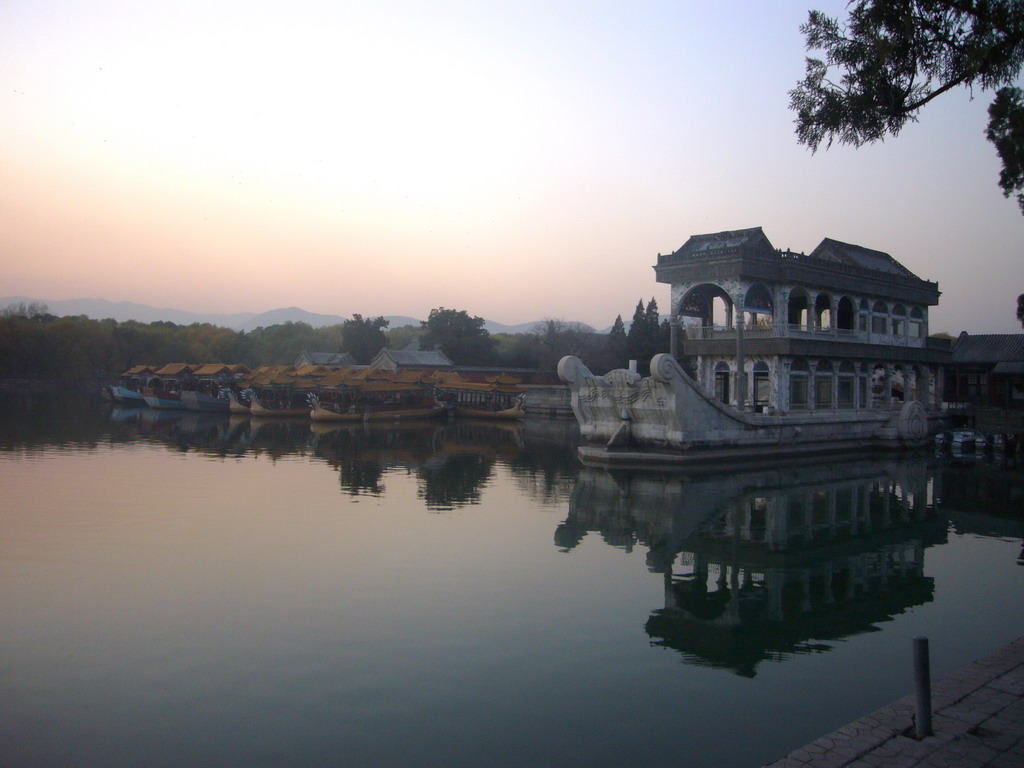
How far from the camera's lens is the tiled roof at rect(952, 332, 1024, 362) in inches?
1305

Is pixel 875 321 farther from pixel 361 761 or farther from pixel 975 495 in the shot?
pixel 361 761

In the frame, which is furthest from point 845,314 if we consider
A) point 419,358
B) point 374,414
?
point 419,358

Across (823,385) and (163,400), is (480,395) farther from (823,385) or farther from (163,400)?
(823,385)

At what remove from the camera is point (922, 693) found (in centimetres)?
477

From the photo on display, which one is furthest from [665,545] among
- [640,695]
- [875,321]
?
[875,321]

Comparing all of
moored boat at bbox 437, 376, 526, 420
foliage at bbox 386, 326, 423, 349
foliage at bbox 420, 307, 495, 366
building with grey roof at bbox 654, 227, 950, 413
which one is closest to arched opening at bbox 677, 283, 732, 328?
building with grey roof at bbox 654, 227, 950, 413

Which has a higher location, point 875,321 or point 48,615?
point 875,321

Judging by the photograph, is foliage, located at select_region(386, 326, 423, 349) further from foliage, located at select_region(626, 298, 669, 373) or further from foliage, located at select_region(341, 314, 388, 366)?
foliage, located at select_region(626, 298, 669, 373)

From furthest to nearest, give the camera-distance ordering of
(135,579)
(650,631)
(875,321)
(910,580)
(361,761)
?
(875,321), (910,580), (135,579), (650,631), (361,761)

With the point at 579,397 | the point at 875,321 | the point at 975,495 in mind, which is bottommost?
the point at 975,495

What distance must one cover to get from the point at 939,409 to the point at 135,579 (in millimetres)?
31398

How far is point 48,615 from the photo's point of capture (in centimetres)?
845

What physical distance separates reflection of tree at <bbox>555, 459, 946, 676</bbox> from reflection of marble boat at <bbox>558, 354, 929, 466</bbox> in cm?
110

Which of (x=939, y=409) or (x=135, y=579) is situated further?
(x=939, y=409)
